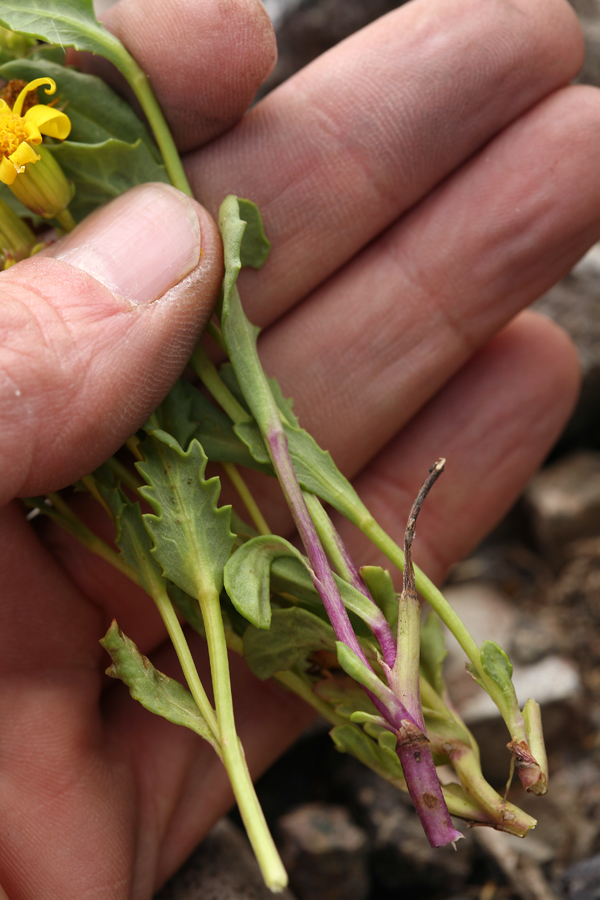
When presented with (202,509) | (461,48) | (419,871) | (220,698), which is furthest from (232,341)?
(419,871)

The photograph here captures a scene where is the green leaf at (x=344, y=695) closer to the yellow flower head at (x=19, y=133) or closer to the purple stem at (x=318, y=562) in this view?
the purple stem at (x=318, y=562)

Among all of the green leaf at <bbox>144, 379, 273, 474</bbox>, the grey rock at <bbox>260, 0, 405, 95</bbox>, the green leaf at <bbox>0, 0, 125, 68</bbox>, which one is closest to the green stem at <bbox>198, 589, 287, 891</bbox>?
the green leaf at <bbox>144, 379, 273, 474</bbox>

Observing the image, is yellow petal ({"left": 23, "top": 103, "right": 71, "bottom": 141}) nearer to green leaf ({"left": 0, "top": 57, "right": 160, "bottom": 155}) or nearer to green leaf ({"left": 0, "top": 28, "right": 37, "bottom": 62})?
green leaf ({"left": 0, "top": 57, "right": 160, "bottom": 155})

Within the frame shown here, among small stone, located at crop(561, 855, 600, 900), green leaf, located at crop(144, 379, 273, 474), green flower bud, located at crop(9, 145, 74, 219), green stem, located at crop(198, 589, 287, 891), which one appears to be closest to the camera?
green stem, located at crop(198, 589, 287, 891)

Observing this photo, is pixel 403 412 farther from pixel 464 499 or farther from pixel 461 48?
pixel 461 48

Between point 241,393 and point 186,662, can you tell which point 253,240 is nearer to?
point 241,393

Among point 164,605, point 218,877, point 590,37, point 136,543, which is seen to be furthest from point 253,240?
point 590,37
